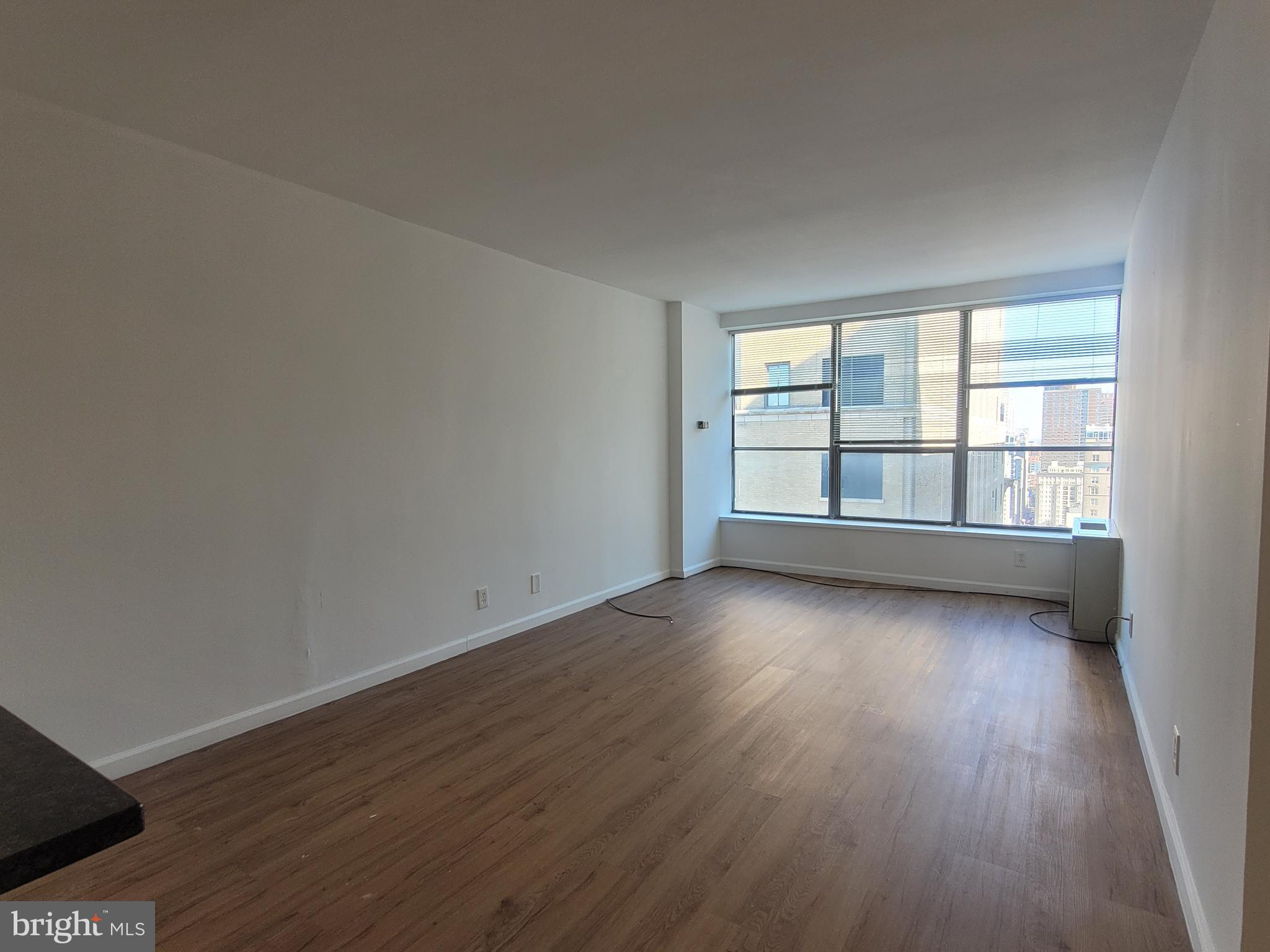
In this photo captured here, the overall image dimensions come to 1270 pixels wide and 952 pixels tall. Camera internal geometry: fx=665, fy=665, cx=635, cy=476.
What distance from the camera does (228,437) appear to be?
9.51ft

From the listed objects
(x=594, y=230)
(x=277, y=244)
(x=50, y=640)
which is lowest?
(x=50, y=640)

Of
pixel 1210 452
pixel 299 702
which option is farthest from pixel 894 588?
pixel 299 702

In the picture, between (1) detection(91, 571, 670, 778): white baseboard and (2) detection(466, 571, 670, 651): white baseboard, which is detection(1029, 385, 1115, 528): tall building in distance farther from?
(1) detection(91, 571, 670, 778): white baseboard

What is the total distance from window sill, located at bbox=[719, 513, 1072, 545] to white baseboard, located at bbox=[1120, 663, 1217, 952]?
2485 mm

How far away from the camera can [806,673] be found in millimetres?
3713

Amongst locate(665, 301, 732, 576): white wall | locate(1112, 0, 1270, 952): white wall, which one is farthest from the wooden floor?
locate(665, 301, 732, 576): white wall

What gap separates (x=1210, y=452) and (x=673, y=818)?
1975 millimetres

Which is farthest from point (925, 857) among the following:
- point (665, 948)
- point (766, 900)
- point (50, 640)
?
point (50, 640)

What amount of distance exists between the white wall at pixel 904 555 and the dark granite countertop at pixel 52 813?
227 inches

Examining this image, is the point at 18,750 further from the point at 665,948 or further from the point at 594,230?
the point at 594,230

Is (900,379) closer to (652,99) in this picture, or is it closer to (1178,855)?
(652,99)

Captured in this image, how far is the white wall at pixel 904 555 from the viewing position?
5199mm

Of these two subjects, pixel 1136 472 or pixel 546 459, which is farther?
pixel 546 459

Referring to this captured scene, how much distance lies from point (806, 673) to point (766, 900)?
1.88 meters
